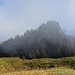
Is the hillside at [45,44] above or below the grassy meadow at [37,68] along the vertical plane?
above

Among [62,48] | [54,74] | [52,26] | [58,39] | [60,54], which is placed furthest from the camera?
[52,26]

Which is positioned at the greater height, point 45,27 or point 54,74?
point 45,27

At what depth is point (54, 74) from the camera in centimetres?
1927

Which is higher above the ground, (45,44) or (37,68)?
(45,44)

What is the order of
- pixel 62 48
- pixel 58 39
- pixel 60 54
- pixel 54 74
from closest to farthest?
pixel 54 74 < pixel 60 54 < pixel 62 48 < pixel 58 39

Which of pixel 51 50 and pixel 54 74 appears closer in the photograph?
pixel 54 74

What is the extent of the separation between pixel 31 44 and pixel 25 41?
11.3 m

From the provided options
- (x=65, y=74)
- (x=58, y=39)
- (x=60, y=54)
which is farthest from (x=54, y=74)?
(x=58, y=39)

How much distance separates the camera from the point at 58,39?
178750 millimetres

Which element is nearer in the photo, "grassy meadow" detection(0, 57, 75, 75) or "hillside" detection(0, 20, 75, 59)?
"grassy meadow" detection(0, 57, 75, 75)

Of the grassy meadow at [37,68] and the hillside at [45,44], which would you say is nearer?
the grassy meadow at [37,68]

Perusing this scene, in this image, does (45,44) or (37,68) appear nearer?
(37,68)

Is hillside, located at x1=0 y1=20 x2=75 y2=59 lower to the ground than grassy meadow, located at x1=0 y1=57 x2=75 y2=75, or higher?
higher

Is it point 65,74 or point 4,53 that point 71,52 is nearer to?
point 4,53
